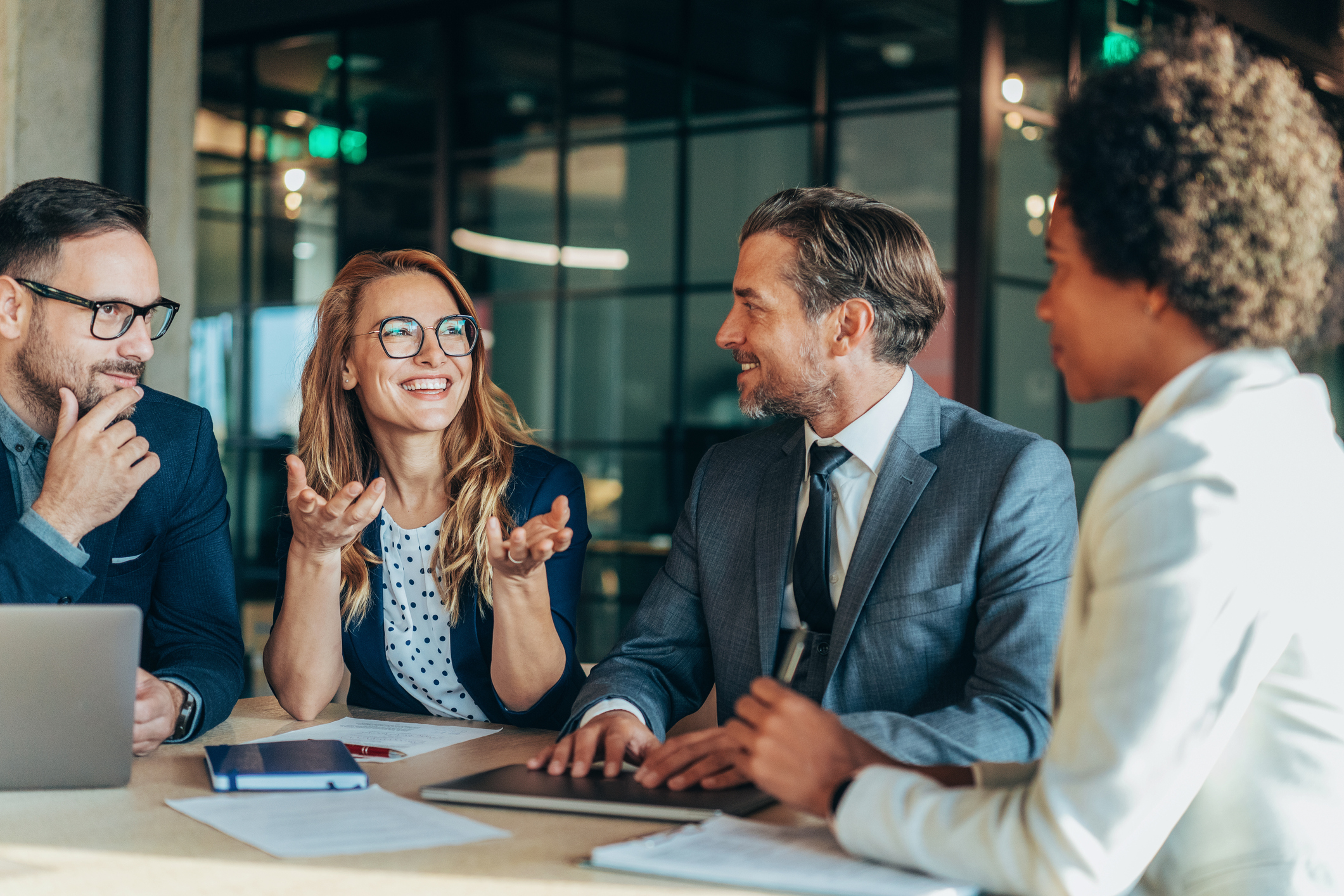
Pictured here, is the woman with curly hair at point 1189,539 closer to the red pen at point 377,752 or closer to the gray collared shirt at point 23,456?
the red pen at point 377,752

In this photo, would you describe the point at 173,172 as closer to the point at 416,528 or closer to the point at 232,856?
the point at 416,528

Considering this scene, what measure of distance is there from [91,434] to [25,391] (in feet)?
0.96

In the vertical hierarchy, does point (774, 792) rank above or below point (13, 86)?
below

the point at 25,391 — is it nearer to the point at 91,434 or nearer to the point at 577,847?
the point at 91,434

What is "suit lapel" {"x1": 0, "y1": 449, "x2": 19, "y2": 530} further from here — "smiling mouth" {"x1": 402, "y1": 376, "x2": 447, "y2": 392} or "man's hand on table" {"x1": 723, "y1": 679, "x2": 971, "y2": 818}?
"man's hand on table" {"x1": 723, "y1": 679, "x2": 971, "y2": 818}

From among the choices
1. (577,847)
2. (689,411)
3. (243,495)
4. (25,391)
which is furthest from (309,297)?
(577,847)

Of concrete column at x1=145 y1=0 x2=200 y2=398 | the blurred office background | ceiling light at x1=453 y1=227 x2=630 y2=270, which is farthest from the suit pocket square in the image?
ceiling light at x1=453 y1=227 x2=630 y2=270

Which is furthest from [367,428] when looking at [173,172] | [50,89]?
[173,172]

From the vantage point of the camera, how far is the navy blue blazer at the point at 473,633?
88.7 inches

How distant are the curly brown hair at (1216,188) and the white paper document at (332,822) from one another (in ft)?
2.87

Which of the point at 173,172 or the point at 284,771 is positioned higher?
the point at 173,172

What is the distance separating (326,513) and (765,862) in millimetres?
1036

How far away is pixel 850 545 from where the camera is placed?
6.54 feet

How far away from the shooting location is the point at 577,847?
1287 millimetres
